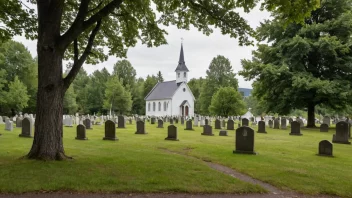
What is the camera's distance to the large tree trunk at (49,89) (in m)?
8.65

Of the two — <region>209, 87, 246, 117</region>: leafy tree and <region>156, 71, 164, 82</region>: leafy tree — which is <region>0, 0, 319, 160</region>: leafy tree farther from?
<region>156, 71, 164, 82</region>: leafy tree

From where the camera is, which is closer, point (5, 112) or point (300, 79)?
point (300, 79)

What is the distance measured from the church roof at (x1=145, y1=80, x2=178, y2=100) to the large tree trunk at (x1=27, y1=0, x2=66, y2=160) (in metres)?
52.1

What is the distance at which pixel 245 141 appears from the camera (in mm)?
11680

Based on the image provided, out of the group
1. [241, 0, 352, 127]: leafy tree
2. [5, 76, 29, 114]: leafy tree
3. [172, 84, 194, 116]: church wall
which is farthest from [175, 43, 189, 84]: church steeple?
[241, 0, 352, 127]: leafy tree

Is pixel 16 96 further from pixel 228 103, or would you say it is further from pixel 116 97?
pixel 228 103

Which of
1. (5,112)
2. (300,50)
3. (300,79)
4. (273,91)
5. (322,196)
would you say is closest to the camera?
(322,196)

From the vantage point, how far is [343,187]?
707 centimetres

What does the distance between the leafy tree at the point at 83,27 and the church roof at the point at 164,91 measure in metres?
48.2

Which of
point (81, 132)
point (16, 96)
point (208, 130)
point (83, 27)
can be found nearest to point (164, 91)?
point (16, 96)

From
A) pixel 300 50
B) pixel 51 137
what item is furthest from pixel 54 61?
pixel 300 50

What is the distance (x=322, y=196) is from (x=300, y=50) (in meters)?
22.7

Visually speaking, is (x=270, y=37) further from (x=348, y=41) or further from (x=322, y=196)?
(x=322, y=196)

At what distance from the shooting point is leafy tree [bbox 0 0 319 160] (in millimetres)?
8680
